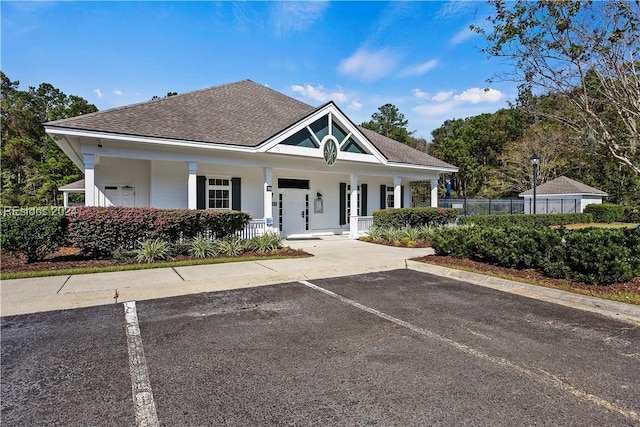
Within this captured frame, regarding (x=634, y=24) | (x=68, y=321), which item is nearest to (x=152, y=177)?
→ (x=68, y=321)

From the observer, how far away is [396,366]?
371 centimetres

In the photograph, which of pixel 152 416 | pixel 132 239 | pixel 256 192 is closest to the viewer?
pixel 152 416

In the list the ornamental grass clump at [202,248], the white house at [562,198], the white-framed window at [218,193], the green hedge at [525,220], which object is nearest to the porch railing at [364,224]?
the green hedge at [525,220]

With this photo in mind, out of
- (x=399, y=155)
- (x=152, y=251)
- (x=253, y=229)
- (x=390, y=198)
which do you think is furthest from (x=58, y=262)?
(x=390, y=198)

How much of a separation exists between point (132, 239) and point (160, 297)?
13.5ft

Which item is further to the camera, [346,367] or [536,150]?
[536,150]

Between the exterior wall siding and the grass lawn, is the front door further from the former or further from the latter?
the grass lawn

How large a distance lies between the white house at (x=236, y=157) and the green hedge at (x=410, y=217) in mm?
1077

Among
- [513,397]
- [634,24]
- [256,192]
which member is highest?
[634,24]

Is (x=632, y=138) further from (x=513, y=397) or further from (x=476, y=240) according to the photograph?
(x=513, y=397)

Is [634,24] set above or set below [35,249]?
above

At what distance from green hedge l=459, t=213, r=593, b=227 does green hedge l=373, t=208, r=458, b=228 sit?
2.05m

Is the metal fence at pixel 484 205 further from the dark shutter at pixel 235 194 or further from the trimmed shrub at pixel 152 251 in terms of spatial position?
the trimmed shrub at pixel 152 251

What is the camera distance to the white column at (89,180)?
36.0ft
